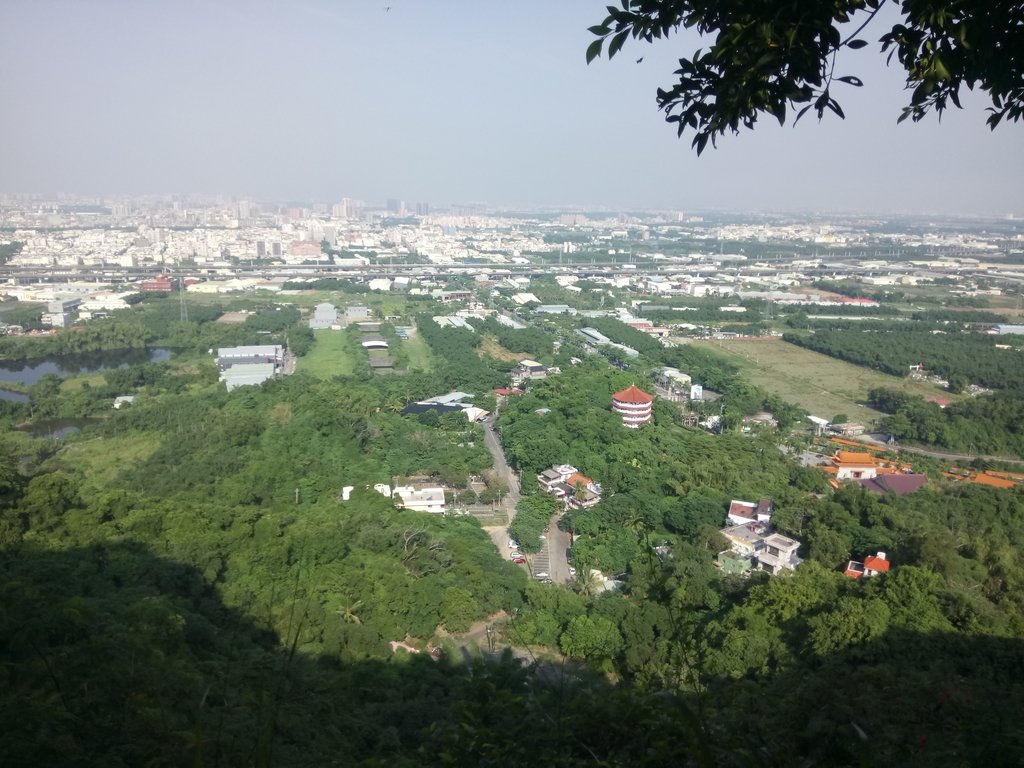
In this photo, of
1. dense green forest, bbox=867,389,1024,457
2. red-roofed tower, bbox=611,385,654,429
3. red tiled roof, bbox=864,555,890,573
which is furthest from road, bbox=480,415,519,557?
dense green forest, bbox=867,389,1024,457

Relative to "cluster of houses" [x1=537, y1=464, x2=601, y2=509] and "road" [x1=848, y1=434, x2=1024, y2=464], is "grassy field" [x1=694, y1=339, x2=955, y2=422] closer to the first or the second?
"road" [x1=848, y1=434, x2=1024, y2=464]

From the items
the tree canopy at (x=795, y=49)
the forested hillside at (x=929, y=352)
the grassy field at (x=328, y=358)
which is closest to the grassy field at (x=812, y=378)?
the forested hillside at (x=929, y=352)

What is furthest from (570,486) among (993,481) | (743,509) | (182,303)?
(182,303)

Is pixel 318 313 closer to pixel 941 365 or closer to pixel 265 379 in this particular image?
pixel 265 379

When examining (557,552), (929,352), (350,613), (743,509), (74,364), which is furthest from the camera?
(929,352)

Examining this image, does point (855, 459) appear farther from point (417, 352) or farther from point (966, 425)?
point (417, 352)

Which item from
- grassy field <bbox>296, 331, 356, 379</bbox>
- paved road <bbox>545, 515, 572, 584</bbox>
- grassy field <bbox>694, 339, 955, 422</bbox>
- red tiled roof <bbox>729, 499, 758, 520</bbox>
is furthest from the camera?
grassy field <bbox>296, 331, 356, 379</bbox>
